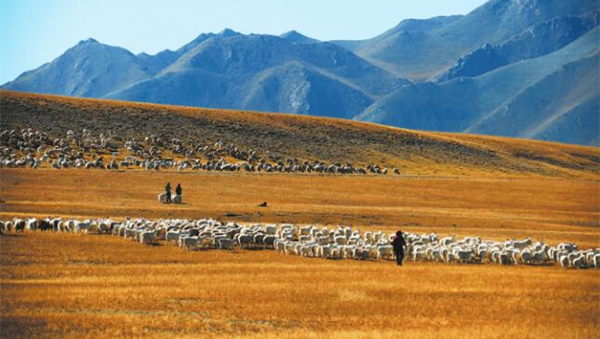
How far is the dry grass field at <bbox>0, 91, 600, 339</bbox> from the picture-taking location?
2464cm

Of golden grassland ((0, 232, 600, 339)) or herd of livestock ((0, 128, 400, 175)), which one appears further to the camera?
herd of livestock ((0, 128, 400, 175))

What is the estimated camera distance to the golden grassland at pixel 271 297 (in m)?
24.0

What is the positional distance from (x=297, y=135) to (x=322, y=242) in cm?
9490

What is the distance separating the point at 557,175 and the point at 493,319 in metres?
121

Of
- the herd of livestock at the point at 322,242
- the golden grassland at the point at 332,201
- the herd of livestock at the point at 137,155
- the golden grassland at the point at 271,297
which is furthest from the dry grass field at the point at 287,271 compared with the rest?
the herd of livestock at the point at 137,155

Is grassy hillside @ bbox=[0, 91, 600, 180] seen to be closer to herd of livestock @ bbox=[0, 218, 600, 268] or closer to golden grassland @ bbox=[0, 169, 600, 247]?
golden grassland @ bbox=[0, 169, 600, 247]

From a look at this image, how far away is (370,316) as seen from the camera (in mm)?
26188

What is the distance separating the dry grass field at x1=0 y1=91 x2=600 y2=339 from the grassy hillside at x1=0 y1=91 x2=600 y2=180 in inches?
1238

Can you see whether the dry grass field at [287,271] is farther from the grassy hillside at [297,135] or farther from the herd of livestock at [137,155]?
the grassy hillside at [297,135]

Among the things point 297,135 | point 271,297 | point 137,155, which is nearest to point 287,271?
point 271,297

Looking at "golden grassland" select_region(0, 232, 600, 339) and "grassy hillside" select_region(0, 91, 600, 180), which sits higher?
"grassy hillside" select_region(0, 91, 600, 180)

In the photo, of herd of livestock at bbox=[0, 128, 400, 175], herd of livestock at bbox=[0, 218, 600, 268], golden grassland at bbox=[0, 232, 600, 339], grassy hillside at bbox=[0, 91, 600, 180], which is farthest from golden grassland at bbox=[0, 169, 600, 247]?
grassy hillside at bbox=[0, 91, 600, 180]

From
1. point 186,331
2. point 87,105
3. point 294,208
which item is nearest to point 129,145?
point 87,105

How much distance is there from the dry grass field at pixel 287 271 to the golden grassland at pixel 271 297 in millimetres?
69
